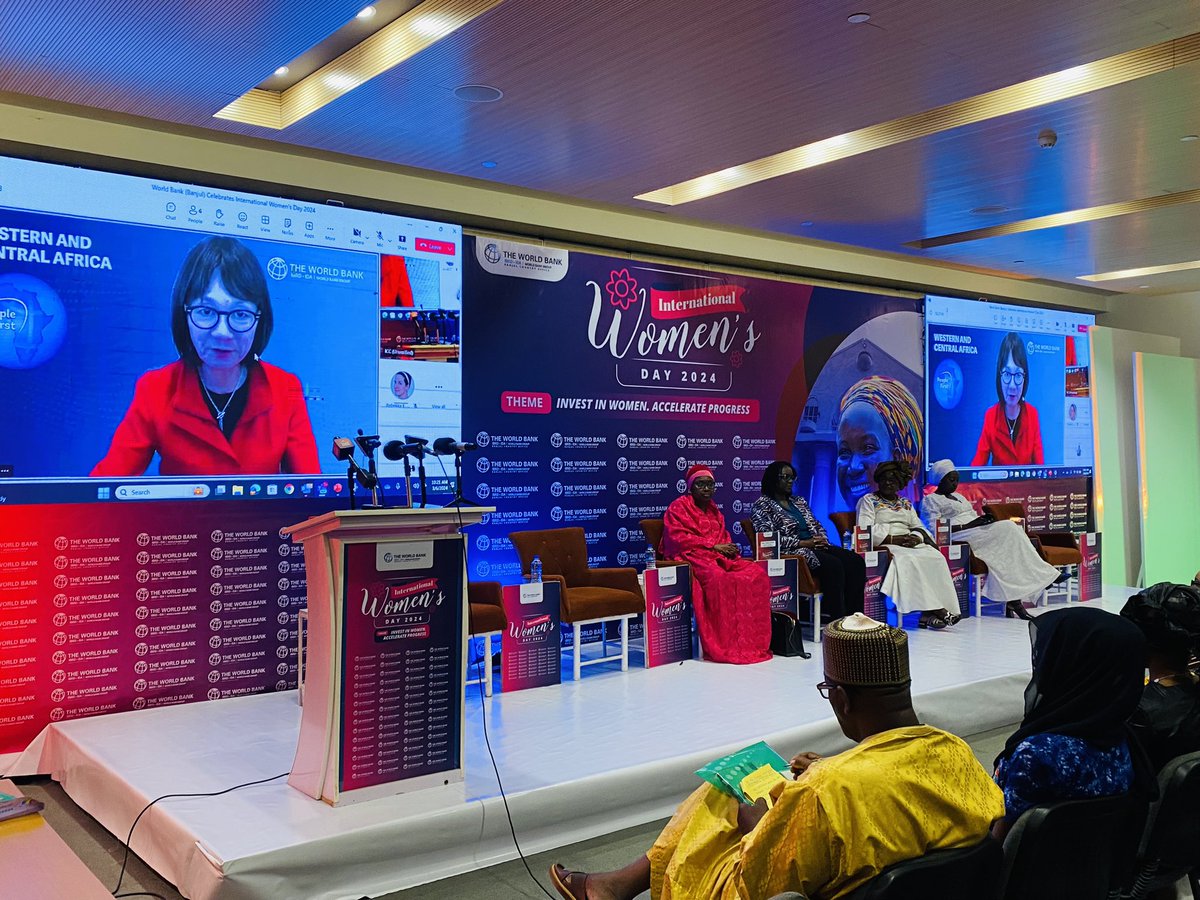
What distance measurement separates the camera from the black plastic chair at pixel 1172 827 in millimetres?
2516

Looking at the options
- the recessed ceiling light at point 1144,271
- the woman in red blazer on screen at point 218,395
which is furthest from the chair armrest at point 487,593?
the recessed ceiling light at point 1144,271

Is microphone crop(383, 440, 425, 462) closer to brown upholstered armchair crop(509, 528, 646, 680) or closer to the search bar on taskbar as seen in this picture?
the search bar on taskbar

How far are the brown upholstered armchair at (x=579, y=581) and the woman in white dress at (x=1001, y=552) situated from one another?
10.9 ft

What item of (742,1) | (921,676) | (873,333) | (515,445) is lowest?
(921,676)

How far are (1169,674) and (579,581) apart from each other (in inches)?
162

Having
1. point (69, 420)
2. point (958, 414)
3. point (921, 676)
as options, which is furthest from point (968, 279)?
point (69, 420)

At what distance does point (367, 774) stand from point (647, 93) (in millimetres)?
3446

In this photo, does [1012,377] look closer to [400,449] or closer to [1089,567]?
[1089,567]

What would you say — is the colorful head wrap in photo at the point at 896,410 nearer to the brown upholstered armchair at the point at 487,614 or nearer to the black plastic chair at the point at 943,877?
the brown upholstered armchair at the point at 487,614

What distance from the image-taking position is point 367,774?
12.1 feet

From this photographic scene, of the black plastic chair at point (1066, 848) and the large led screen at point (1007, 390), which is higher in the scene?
the large led screen at point (1007, 390)

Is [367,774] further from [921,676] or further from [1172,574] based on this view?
[1172,574]

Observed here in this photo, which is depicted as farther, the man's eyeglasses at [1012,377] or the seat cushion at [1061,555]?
the man's eyeglasses at [1012,377]

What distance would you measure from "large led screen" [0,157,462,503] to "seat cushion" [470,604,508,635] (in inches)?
47.5
